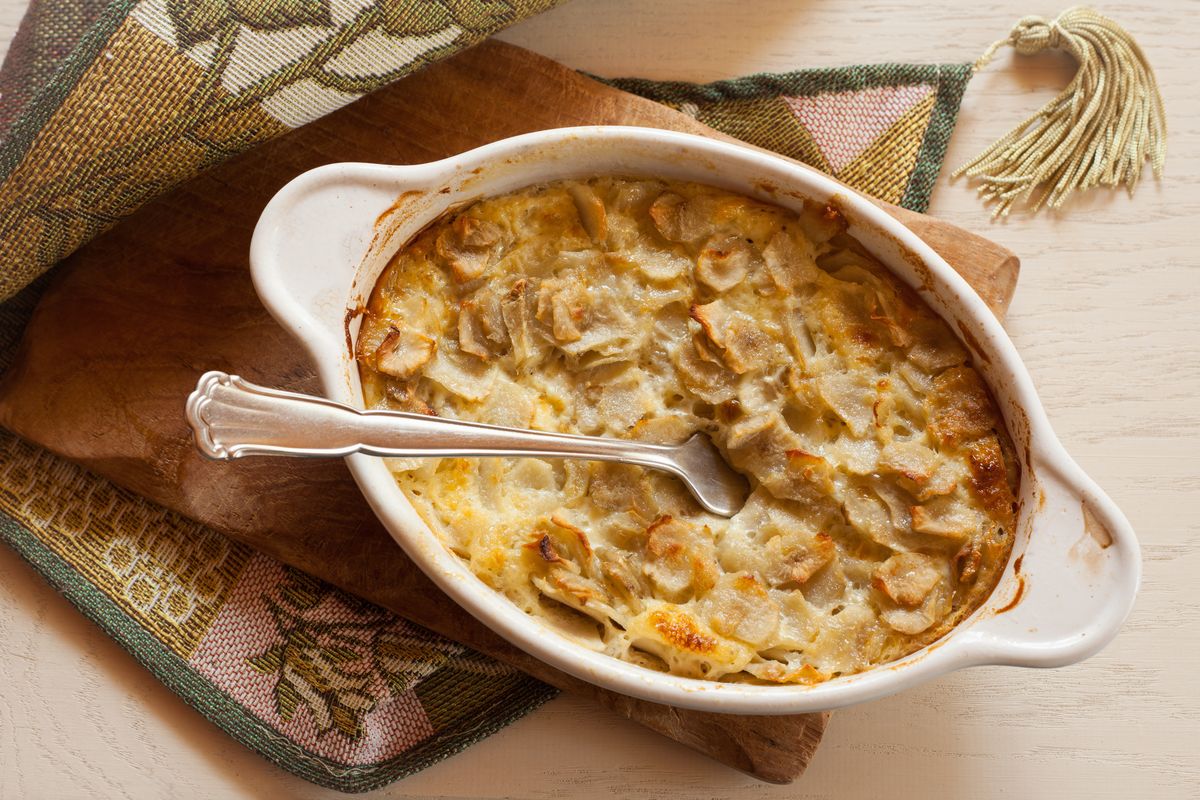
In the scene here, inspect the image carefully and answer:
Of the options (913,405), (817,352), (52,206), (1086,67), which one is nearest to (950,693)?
(913,405)

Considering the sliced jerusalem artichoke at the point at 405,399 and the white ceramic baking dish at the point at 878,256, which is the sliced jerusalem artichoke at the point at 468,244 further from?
the sliced jerusalem artichoke at the point at 405,399

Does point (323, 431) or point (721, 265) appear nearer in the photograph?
point (323, 431)

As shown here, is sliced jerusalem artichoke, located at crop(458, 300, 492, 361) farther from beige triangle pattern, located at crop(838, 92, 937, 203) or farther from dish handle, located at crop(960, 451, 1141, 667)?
dish handle, located at crop(960, 451, 1141, 667)

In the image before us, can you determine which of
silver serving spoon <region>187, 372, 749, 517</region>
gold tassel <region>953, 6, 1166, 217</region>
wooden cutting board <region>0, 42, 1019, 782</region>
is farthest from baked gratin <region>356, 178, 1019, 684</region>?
gold tassel <region>953, 6, 1166, 217</region>

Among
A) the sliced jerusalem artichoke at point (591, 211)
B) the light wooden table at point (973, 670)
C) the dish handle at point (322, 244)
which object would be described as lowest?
the light wooden table at point (973, 670)

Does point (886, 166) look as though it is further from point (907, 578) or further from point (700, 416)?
point (907, 578)

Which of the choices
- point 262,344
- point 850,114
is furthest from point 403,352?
point 850,114

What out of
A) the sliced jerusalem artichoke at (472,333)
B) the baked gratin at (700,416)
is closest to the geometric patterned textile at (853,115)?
the baked gratin at (700,416)
